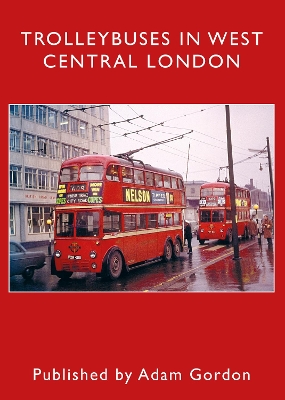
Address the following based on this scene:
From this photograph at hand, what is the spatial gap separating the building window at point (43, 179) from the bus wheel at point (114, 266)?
666 inches

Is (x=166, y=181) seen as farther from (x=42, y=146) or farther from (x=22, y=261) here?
(x=42, y=146)

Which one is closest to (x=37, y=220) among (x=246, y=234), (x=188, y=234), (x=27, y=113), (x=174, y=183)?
(x=27, y=113)

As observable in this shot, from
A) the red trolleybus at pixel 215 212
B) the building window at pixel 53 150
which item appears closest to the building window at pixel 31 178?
the building window at pixel 53 150

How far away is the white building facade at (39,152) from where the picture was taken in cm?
2527

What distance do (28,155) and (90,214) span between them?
55.5ft

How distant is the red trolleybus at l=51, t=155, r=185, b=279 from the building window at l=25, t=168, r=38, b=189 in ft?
48.0

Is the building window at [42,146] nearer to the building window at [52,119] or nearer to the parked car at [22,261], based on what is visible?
the building window at [52,119]

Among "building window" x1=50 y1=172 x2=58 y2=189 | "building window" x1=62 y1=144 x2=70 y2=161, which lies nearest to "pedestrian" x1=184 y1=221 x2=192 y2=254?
"building window" x1=50 y1=172 x2=58 y2=189

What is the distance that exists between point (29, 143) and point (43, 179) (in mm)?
2873

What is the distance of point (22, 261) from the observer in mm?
12703

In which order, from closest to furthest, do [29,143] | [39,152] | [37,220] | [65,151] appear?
1. [37,220]
2. [29,143]
3. [39,152]
4. [65,151]

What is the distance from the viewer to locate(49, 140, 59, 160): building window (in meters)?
28.9

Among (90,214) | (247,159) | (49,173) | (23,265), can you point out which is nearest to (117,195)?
(90,214)

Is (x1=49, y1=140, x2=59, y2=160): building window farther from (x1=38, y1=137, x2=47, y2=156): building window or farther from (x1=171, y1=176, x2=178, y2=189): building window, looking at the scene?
(x1=171, y1=176, x2=178, y2=189): building window
